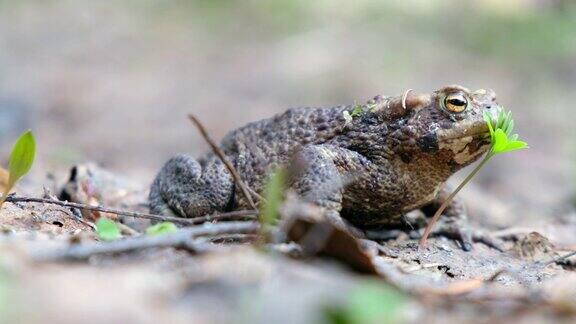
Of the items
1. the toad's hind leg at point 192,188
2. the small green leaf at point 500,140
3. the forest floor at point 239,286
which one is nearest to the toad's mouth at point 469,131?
the small green leaf at point 500,140

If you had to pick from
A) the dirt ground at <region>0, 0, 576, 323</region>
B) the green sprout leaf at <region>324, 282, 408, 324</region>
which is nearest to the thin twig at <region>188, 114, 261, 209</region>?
the dirt ground at <region>0, 0, 576, 323</region>

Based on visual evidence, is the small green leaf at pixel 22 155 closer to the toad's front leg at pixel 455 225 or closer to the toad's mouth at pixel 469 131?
the toad's mouth at pixel 469 131

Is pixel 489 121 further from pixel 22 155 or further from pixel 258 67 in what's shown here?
pixel 258 67

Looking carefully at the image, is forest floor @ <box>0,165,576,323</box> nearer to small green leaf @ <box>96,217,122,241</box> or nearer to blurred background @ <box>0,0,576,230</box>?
small green leaf @ <box>96,217,122,241</box>

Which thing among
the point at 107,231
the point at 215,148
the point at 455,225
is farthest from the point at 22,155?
the point at 455,225

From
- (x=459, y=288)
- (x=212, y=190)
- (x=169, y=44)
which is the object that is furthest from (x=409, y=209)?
(x=169, y=44)

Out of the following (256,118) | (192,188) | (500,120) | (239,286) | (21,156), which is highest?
(21,156)

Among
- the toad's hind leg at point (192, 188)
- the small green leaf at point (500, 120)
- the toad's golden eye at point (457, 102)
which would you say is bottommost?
the toad's hind leg at point (192, 188)
